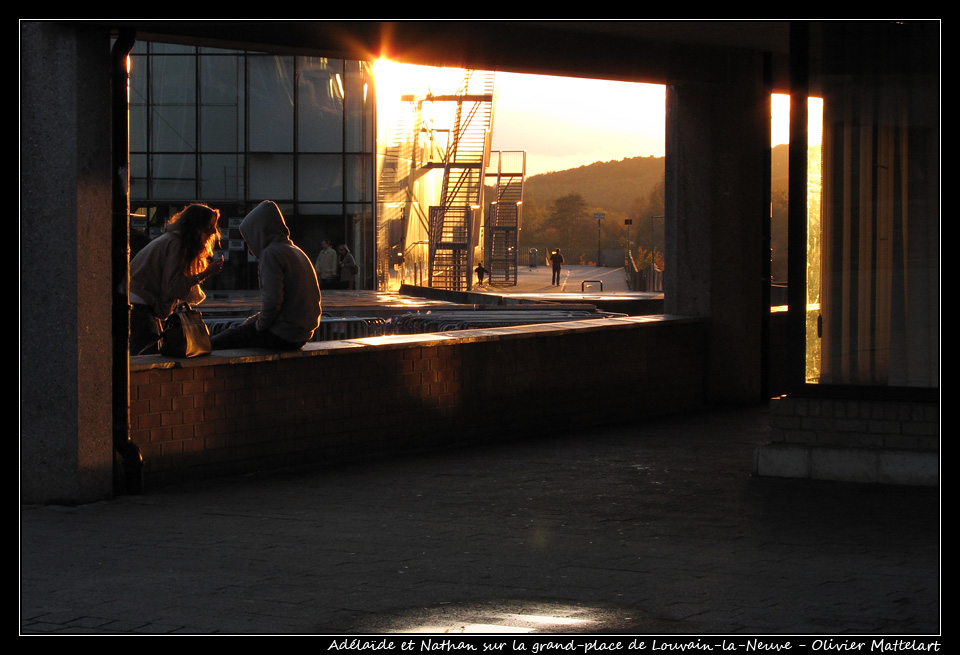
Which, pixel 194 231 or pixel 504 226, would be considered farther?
pixel 504 226

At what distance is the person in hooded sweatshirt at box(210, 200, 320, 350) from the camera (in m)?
8.84

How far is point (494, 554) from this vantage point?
6180 mm

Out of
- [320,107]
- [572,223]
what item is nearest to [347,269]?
[320,107]

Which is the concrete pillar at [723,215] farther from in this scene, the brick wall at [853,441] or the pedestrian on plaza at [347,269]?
the pedestrian on plaza at [347,269]

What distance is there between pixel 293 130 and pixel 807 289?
34.8 meters

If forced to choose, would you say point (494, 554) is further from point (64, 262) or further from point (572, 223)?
point (572, 223)

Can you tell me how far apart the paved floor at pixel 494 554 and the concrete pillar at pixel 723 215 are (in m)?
3.38

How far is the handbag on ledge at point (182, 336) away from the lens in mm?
8078

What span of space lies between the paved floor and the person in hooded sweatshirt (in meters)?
0.95

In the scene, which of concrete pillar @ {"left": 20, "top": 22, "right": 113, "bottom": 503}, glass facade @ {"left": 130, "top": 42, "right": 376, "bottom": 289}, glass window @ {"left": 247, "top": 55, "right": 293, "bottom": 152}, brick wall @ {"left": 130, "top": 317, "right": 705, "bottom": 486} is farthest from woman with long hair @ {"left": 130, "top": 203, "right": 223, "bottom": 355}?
glass window @ {"left": 247, "top": 55, "right": 293, "bottom": 152}

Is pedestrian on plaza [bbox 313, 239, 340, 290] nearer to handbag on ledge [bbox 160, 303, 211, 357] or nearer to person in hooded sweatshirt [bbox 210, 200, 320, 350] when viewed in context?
person in hooded sweatshirt [bbox 210, 200, 320, 350]

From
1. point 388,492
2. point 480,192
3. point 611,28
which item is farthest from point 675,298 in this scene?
point 480,192

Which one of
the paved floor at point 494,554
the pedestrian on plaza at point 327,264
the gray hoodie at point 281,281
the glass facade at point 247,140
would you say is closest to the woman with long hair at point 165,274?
the gray hoodie at point 281,281

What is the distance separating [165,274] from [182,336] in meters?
0.47
